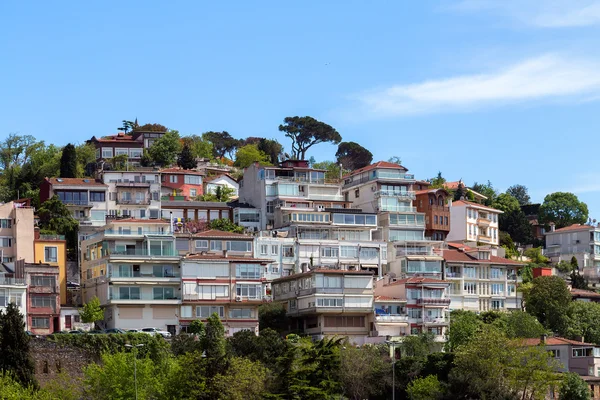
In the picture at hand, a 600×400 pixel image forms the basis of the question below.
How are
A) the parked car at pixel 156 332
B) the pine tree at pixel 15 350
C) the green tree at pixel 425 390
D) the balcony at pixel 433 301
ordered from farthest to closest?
the balcony at pixel 433 301
the parked car at pixel 156 332
the green tree at pixel 425 390
the pine tree at pixel 15 350

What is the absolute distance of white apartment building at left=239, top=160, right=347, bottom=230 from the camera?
413 feet

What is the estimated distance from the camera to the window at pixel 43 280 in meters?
94.6

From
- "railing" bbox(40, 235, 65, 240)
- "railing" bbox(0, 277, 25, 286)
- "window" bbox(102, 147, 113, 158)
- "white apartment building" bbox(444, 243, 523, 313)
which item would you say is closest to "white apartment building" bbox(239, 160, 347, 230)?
"white apartment building" bbox(444, 243, 523, 313)

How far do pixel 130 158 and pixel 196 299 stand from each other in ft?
182

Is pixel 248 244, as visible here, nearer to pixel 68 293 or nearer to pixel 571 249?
pixel 68 293

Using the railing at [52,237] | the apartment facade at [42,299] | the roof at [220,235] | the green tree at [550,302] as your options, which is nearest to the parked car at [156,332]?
the apartment facade at [42,299]

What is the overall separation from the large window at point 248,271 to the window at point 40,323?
1554 centimetres

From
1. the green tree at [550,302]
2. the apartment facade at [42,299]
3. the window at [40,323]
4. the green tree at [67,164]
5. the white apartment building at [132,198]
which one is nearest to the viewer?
the window at [40,323]

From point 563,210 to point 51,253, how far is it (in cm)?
8259

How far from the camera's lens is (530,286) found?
123 meters

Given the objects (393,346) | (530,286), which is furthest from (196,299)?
(530,286)

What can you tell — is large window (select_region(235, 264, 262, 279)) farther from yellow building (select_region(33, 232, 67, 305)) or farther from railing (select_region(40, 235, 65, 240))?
railing (select_region(40, 235, 65, 240))

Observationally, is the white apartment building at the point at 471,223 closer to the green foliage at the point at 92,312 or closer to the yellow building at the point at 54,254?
the yellow building at the point at 54,254

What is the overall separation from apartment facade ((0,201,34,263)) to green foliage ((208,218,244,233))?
64.5 ft
